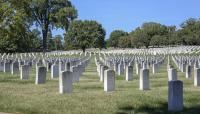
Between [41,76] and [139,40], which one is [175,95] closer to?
[41,76]

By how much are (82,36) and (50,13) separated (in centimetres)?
1672

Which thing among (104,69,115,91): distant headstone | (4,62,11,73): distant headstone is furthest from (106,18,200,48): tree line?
(104,69,115,91): distant headstone

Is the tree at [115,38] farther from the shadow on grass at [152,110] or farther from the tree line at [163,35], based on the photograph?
the shadow on grass at [152,110]

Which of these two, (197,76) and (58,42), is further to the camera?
(58,42)

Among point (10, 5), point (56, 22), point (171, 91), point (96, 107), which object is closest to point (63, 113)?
point (96, 107)

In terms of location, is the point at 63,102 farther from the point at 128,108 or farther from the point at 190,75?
the point at 190,75

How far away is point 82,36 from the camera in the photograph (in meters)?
104

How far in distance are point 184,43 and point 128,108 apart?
110 m

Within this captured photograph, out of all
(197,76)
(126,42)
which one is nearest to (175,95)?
(197,76)

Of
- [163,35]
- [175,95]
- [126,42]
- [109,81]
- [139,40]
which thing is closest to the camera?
[175,95]

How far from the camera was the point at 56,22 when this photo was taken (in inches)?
3487

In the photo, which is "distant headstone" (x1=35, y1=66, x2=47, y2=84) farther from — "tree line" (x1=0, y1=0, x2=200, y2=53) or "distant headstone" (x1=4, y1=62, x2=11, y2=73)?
"tree line" (x1=0, y1=0, x2=200, y2=53)

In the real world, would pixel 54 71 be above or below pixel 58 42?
below

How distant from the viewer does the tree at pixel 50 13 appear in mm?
86875
